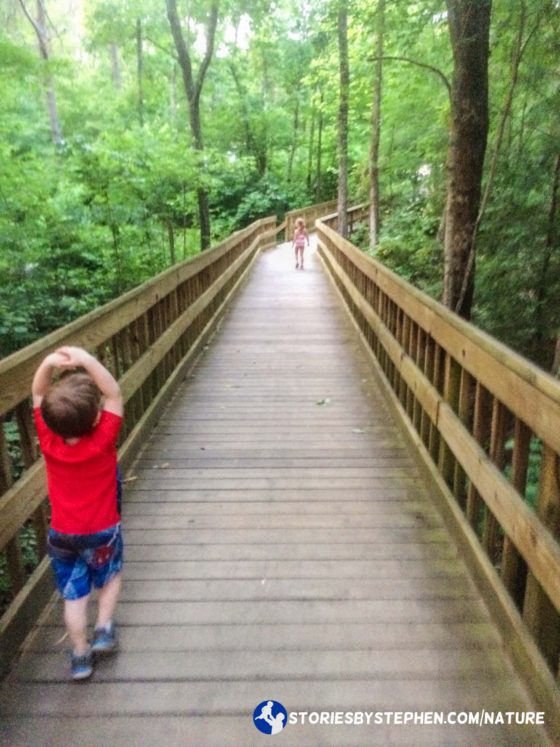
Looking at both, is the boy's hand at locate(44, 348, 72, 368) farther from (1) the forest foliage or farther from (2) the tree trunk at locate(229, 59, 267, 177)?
(2) the tree trunk at locate(229, 59, 267, 177)

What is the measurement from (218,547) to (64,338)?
1.36 m

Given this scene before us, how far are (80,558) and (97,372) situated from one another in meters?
0.74

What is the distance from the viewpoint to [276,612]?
9.62 feet

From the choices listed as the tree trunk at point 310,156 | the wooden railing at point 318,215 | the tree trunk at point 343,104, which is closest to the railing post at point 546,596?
the tree trunk at point 343,104

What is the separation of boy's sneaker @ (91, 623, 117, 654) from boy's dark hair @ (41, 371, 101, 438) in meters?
0.85

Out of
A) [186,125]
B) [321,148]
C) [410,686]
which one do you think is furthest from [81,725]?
[321,148]

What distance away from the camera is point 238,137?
34000 mm

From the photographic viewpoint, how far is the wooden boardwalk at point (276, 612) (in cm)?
233

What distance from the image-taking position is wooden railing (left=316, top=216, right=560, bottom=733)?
2.28m

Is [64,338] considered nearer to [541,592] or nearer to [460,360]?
[460,360]

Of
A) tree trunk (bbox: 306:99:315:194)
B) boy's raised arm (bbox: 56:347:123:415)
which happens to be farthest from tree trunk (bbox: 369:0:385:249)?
tree trunk (bbox: 306:99:315:194)

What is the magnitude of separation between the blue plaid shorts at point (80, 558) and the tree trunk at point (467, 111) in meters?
4.92

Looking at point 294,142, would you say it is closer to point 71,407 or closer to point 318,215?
point 318,215

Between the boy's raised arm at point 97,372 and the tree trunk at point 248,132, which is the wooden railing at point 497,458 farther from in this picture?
the tree trunk at point 248,132
